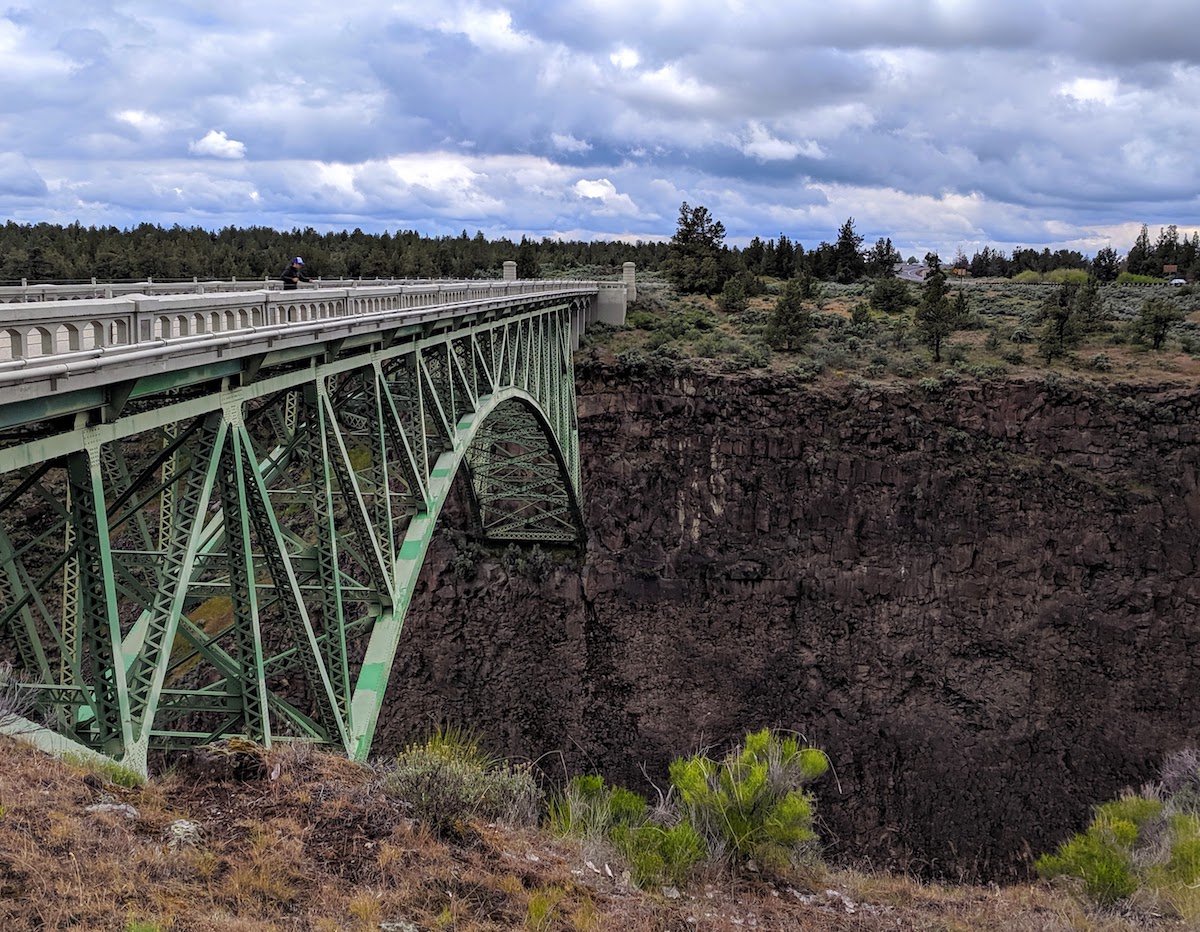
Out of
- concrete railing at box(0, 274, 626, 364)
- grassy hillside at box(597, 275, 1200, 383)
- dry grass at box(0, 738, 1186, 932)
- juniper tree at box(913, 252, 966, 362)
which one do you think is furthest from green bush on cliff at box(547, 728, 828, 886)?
juniper tree at box(913, 252, 966, 362)

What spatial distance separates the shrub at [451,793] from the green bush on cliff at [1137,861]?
6.35m

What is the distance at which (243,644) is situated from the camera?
8711 millimetres

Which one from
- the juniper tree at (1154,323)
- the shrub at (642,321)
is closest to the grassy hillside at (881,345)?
the shrub at (642,321)

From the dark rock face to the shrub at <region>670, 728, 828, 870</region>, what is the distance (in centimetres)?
1997

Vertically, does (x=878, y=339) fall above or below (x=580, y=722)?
above

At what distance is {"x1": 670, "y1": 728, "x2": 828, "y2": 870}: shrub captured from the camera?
9680 mm

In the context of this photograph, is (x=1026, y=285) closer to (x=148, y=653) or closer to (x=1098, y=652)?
(x=1098, y=652)

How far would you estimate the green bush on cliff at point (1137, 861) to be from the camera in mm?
9406

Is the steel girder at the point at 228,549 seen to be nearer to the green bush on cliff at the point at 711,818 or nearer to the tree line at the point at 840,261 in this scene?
the green bush on cliff at the point at 711,818

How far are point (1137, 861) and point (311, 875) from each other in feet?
31.4

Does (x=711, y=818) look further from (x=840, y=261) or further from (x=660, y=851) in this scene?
(x=840, y=261)

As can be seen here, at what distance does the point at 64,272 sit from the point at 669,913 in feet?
154

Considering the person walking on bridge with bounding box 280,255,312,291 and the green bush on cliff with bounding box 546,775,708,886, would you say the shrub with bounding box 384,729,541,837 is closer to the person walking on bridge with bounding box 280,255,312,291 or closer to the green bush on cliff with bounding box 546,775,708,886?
the green bush on cliff with bounding box 546,775,708,886

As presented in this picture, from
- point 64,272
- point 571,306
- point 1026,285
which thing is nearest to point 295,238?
point 64,272
